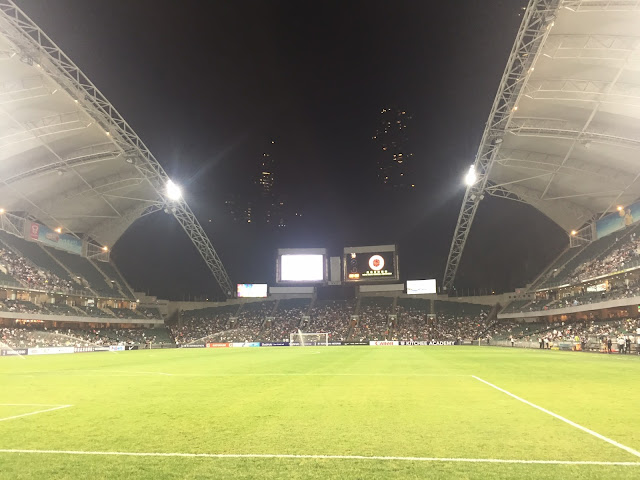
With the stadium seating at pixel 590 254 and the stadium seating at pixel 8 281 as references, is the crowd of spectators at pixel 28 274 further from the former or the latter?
the stadium seating at pixel 590 254

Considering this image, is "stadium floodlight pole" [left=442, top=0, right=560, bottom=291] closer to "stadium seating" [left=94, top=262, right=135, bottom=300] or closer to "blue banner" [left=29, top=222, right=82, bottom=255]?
"stadium seating" [left=94, top=262, right=135, bottom=300]

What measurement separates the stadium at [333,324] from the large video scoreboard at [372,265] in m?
0.30

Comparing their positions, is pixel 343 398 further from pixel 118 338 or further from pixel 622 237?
pixel 118 338

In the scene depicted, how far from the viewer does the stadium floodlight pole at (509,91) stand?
2634cm

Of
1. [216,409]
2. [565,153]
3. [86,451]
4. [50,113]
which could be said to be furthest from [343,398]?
[565,153]

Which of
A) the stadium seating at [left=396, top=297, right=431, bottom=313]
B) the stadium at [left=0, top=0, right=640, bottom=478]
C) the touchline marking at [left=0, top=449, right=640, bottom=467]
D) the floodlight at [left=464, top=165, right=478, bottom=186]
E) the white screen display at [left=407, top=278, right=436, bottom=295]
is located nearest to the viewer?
the touchline marking at [left=0, top=449, right=640, bottom=467]

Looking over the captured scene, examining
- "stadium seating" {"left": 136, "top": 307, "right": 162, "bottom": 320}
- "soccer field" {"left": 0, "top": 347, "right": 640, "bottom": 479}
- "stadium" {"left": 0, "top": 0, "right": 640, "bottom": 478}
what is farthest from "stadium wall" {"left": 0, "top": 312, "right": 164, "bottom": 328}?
"soccer field" {"left": 0, "top": 347, "right": 640, "bottom": 479}

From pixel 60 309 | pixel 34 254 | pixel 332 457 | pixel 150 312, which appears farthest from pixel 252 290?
pixel 332 457

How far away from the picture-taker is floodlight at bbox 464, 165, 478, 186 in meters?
46.5

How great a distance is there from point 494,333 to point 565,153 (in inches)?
1184

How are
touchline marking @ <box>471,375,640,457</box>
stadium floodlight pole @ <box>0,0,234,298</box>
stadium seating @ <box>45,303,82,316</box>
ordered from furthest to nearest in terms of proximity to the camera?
stadium seating @ <box>45,303,82,316</box>
stadium floodlight pole @ <box>0,0,234,298</box>
touchline marking @ <box>471,375,640,457</box>

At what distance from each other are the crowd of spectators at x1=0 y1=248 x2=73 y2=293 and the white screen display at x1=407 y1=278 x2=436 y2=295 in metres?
48.2

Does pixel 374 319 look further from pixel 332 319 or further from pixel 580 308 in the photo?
pixel 580 308

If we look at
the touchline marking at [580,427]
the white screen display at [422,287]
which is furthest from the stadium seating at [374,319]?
the touchline marking at [580,427]
